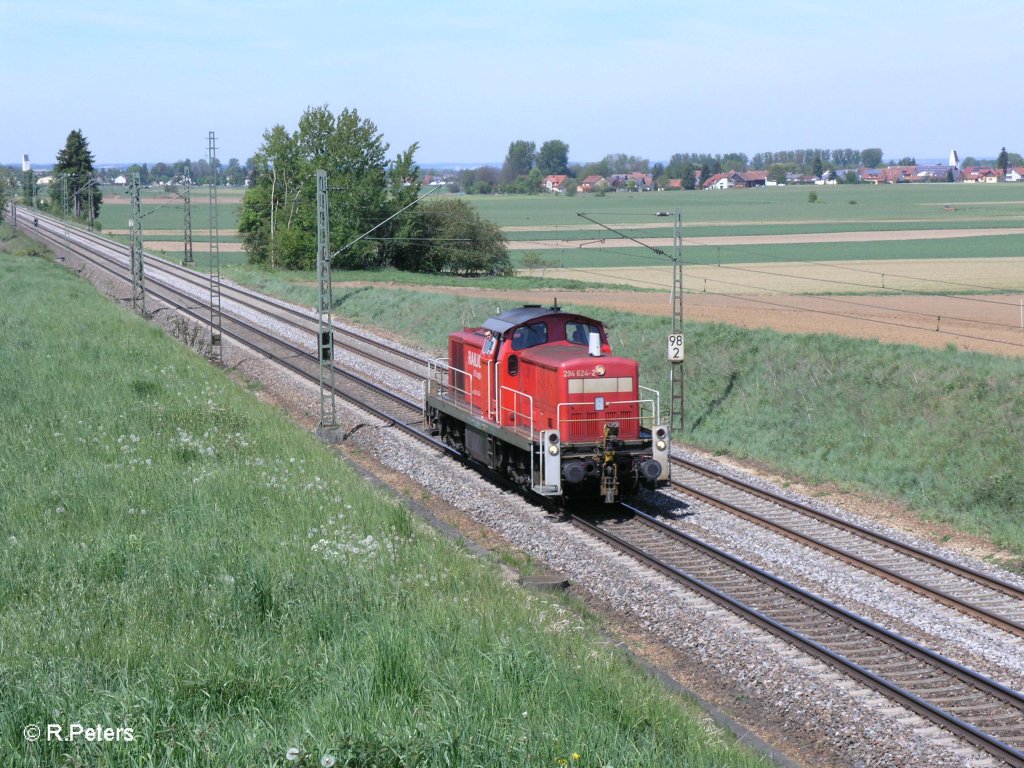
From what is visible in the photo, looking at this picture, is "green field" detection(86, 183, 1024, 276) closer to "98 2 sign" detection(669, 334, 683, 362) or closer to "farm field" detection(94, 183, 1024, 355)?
"farm field" detection(94, 183, 1024, 355)

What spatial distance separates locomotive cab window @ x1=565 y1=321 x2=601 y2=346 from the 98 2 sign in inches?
247

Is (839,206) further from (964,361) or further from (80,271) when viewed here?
(964,361)

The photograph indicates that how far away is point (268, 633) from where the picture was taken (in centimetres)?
970

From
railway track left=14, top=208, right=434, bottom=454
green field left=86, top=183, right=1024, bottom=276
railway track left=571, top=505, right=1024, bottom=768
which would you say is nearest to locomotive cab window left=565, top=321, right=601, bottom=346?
railway track left=571, top=505, right=1024, bottom=768

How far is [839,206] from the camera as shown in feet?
508

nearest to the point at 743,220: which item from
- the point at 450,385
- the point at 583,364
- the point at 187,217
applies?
the point at 187,217

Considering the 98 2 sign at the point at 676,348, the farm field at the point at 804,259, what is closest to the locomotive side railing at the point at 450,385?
the 98 2 sign at the point at 676,348

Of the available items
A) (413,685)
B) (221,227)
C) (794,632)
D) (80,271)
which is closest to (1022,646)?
(794,632)

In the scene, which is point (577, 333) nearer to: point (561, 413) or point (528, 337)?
point (528, 337)

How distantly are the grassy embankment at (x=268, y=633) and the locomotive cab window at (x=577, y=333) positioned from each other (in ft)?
15.8

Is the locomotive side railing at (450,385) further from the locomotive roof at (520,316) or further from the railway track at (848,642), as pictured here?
the railway track at (848,642)

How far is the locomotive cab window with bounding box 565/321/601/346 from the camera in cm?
1900

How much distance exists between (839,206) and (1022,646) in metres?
151

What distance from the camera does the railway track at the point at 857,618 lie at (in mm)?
10594
